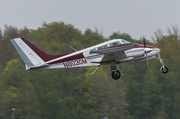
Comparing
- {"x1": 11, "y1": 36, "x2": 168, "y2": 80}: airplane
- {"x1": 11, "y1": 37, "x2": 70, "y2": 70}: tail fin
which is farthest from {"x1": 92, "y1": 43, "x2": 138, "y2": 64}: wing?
{"x1": 11, "y1": 37, "x2": 70, "y2": 70}: tail fin

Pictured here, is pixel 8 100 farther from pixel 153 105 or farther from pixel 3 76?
pixel 153 105

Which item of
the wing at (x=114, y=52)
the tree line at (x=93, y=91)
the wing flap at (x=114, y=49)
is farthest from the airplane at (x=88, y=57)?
the tree line at (x=93, y=91)

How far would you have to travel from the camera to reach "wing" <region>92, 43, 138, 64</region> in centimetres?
1769

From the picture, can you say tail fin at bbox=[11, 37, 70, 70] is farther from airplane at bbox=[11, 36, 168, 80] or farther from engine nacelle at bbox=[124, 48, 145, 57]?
engine nacelle at bbox=[124, 48, 145, 57]

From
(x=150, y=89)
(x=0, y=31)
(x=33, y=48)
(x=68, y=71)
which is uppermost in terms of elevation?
(x=0, y=31)

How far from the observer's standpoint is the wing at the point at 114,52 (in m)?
17.7

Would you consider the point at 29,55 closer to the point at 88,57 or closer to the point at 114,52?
the point at 88,57

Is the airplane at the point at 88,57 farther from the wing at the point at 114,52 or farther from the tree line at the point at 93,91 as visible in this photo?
the tree line at the point at 93,91

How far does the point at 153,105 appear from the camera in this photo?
56.7 meters

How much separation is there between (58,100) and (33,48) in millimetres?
33045

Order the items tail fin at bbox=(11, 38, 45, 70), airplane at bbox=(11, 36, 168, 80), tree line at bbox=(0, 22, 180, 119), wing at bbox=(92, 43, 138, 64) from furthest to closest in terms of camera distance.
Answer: tree line at bbox=(0, 22, 180, 119) < tail fin at bbox=(11, 38, 45, 70) < airplane at bbox=(11, 36, 168, 80) < wing at bbox=(92, 43, 138, 64)

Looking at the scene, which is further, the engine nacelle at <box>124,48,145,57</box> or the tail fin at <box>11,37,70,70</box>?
the tail fin at <box>11,37,70,70</box>

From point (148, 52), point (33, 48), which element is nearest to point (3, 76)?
point (33, 48)

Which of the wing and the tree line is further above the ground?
the wing
